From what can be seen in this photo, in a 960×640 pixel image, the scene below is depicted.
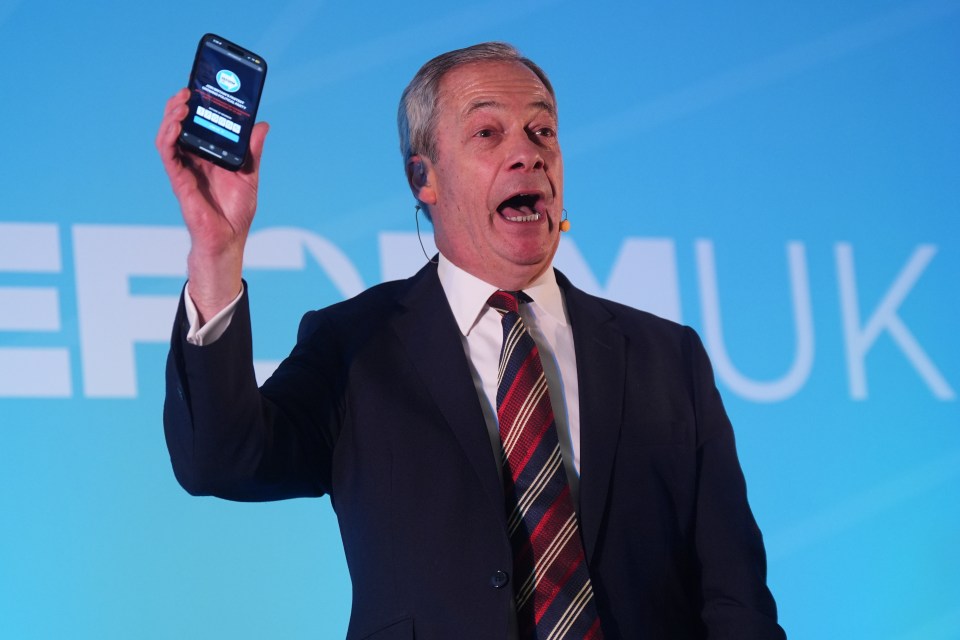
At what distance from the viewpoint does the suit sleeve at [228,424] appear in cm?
156

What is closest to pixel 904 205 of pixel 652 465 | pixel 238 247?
pixel 652 465

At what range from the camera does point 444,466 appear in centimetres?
A: 175

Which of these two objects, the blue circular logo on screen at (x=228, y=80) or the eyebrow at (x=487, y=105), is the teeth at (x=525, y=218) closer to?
the eyebrow at (x=487, y=105)

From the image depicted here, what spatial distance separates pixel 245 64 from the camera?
172 cm

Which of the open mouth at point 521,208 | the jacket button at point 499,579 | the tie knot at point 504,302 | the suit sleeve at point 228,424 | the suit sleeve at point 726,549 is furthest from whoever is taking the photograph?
the open mouth at point 521,208

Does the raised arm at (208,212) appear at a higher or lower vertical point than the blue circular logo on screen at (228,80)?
lower

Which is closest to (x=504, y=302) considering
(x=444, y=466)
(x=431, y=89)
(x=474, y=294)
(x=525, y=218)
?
(x=474, y=294)

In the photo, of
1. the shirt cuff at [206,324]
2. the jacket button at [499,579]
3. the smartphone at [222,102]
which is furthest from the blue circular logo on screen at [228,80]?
the jacket button at [499,579]

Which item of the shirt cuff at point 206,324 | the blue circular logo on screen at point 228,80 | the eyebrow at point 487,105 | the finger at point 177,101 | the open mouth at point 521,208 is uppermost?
the eyebrow at point 487,105

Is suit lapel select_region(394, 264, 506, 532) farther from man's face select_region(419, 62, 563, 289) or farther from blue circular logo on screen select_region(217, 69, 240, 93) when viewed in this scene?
blue circular logo on screen select_region(217, 69, 240, 93)

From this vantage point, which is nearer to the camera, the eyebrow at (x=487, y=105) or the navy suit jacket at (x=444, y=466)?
the navy suit jacket at (x=444, y=466)

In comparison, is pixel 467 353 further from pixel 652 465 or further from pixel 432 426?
pixel 652 465

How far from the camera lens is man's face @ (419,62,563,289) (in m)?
2.03

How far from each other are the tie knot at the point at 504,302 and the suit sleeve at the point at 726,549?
35 centimetres
